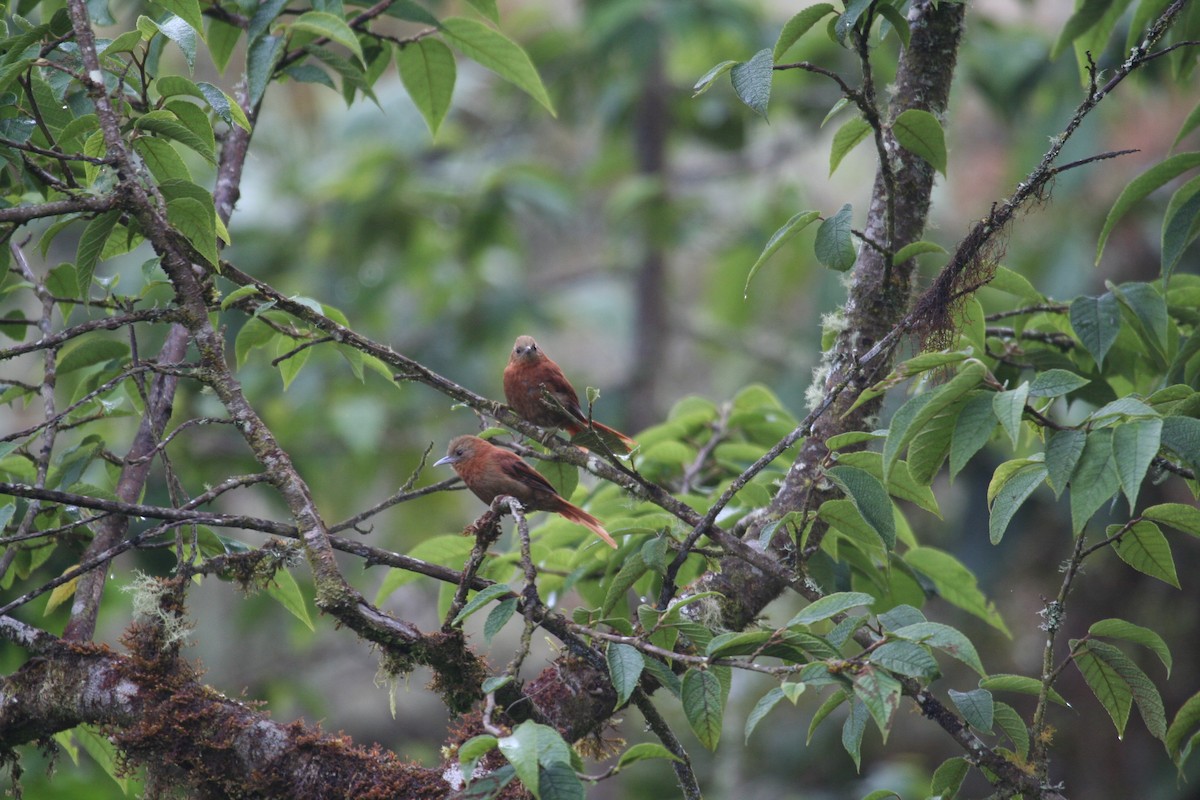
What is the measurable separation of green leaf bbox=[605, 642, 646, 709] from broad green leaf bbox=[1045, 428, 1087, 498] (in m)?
0.74

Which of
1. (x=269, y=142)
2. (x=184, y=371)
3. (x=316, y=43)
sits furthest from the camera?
(x=269, y=142)

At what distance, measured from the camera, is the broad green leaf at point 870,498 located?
1953 millimetres

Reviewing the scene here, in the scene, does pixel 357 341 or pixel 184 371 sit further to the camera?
pixel 357 341

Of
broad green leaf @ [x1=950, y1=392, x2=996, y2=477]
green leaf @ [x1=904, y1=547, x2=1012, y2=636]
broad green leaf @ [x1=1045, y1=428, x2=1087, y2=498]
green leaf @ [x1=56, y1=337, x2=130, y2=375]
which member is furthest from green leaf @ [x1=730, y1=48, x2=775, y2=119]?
green leaf @ [x1=56, y1=337, x2=130, y2=375]

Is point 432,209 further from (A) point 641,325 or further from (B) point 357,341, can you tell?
(B) point 357,341

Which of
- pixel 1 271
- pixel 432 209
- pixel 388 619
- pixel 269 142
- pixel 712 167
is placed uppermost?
pixel 269 142

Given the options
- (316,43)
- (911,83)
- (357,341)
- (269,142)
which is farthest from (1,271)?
(269,142)

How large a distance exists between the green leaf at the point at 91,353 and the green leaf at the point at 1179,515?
2.33 meters

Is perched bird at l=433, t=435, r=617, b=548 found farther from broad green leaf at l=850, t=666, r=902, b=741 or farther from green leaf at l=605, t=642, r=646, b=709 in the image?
broad green leaf at l=850, t=666, r=902, b=741

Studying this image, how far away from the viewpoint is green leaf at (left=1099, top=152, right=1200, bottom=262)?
2463mm

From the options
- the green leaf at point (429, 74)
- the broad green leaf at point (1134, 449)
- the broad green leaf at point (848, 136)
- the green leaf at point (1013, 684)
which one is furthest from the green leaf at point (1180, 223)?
the green leaf at point (429, 74)

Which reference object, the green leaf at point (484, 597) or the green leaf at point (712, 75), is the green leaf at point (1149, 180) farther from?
the green leaf at point (484, 597)

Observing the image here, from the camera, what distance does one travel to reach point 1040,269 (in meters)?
6.71

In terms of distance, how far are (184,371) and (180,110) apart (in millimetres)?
545
